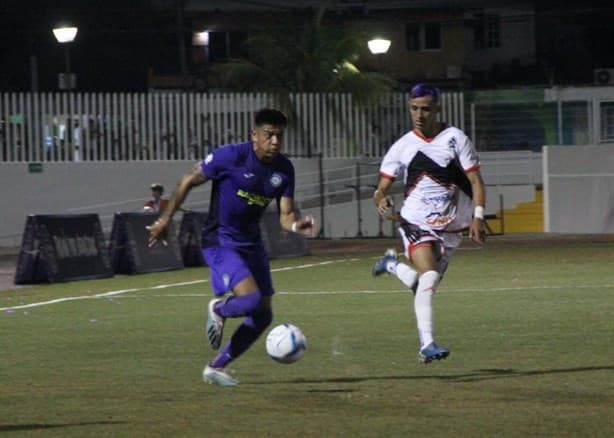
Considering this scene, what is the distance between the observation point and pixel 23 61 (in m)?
69.5

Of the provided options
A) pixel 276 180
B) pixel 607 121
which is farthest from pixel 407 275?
pixel 607 121

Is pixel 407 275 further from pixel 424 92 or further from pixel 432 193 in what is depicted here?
pixel 424 92

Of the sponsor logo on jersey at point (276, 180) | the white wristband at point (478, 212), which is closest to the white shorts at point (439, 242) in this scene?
the white wristband at point (478, 212)

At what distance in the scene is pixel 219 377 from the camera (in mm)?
11305

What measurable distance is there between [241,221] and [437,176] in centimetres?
192

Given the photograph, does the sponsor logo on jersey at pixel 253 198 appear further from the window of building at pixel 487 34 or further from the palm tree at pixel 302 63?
the window of building at pixel 487 34

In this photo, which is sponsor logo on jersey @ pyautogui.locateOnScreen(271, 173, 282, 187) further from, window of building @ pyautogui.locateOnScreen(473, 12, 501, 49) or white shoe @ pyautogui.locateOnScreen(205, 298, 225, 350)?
window of building @ pyautogui.locateOnScreen(473, 12, 501, 49)

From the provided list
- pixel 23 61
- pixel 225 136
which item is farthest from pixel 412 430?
pixel 23 61

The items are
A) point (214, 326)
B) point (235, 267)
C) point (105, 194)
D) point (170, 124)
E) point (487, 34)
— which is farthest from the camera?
point (487, 34)

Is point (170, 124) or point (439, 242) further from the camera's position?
point (170, 124)

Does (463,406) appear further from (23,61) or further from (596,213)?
(23,61)

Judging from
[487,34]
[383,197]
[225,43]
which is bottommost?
[383,197]

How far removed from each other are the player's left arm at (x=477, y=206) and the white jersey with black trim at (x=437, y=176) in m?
0.09

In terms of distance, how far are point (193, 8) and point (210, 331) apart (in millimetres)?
69696
